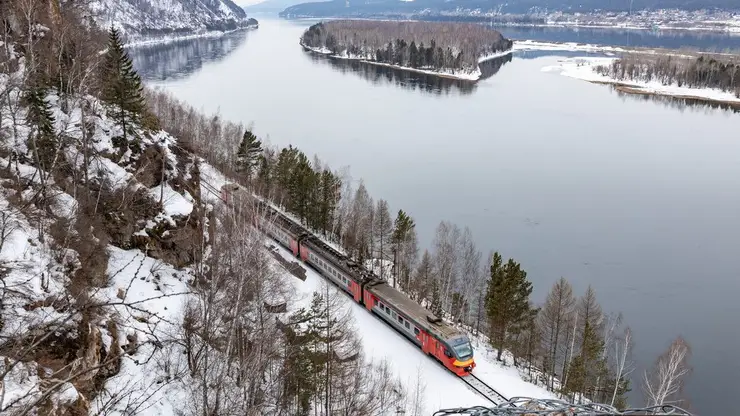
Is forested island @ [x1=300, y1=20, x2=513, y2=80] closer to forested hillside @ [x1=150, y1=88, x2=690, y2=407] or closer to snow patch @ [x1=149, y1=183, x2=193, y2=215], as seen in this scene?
forested hillside @ [x1=150, y1=88, x2=690, y2=407]

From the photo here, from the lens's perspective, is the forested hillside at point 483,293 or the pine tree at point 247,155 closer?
the forested hillside at point 483,293

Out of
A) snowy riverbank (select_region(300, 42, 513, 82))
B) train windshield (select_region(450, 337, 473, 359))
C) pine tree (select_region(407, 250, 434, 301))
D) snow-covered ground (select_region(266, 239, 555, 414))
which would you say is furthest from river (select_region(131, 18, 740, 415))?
snowy riverbank (select_region(300, 42, 513, 82))

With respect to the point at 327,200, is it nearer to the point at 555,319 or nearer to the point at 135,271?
the point at 555,319

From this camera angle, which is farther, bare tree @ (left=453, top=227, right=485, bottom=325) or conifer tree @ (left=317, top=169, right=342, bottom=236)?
conifer tree @ (left=317, top=169, right=342, bottom=236)

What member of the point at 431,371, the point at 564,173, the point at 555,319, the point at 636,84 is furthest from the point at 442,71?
the point at 431,371

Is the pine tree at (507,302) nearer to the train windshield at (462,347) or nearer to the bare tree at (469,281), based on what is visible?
the train windshield at (462,347)

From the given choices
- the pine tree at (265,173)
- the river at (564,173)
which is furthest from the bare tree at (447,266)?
the pine tree at (265,173)

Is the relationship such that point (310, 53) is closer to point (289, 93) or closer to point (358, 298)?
point (289, 93)
